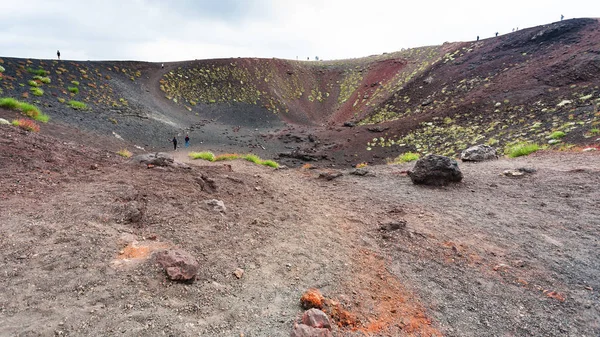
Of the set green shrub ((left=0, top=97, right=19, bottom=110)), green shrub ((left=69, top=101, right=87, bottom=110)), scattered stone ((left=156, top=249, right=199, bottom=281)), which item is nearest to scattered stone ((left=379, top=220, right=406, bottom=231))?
scattered stone ((left=156, top=249, right=199, bottom=281))

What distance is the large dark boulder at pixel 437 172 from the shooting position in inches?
415

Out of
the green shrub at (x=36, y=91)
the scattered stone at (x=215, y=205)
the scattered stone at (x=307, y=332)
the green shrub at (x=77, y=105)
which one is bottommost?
the scattered stone at (x=307, y=332)

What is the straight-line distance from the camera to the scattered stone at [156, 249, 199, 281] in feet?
12.9

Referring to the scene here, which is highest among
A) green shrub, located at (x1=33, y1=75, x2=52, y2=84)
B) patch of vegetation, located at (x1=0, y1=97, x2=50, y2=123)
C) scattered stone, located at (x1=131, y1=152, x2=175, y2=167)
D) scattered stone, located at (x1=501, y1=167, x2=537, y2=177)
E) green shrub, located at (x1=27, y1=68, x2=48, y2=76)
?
green shrub, located at (x1=27, y1=68, x2=48, y2=76)

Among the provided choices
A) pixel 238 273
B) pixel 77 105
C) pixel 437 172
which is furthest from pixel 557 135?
pixel 77 105

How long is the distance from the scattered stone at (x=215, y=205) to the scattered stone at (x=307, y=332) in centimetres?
390

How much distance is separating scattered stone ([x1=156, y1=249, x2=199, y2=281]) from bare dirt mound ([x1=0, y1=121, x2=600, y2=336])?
0.11m

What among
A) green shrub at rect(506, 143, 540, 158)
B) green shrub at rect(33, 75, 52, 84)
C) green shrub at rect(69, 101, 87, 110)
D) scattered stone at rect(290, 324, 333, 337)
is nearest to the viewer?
scattered stone at rect(290, 324, 333, 337)

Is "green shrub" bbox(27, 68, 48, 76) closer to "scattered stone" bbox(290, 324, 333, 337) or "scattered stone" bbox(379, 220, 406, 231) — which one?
"scattered stone" bbox(379, 220, 406, 231)

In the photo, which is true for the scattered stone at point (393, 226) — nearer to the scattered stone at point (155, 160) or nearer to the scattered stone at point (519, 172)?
the scattered stone at point (519, 172)

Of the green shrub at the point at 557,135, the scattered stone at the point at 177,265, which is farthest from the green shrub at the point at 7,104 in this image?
the green shrub at the point at 557,135

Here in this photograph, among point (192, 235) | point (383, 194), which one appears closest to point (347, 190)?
point (383, 194)

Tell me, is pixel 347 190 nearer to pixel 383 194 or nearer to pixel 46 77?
pixel 383 194

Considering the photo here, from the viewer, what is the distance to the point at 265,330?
3477 mm
